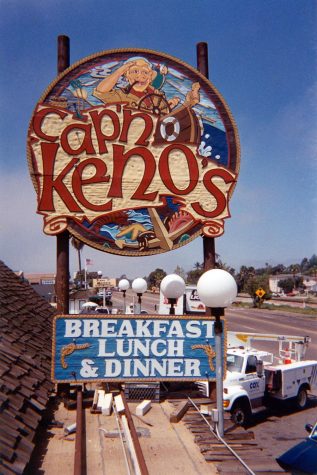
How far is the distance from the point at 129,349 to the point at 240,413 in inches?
205

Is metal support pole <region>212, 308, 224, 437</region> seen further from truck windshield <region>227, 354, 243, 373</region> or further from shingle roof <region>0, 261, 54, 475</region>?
truck windshield <region>227, 354, 243, 373</region>

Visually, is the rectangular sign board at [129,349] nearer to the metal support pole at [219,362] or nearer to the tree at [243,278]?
the metal support pole at [219,362]

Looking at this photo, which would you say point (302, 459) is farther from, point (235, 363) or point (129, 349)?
point (235, 363)

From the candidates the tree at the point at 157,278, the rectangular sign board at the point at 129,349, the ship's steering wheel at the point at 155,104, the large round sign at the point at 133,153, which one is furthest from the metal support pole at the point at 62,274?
the tree at the point at 157,278

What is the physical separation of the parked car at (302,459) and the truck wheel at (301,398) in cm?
675

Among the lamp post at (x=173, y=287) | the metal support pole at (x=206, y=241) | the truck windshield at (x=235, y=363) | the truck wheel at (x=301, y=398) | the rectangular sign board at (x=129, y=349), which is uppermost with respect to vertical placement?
the metal support pole at (x=206, y=241)

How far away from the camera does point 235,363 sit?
1238 centimetres

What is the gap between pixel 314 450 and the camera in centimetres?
718

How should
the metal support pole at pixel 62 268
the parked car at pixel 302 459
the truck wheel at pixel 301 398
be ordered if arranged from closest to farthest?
the parked car at pixel 302 459 < the metal support pole at pixel 62 268 < the truck wheel at pixel 301 398

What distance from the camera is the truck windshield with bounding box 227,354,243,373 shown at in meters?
12.2

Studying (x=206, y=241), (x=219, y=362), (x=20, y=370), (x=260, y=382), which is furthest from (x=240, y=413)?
→ (x=20, y=370)

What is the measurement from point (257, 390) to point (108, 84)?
886 cm

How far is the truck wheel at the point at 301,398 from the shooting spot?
45.7ft

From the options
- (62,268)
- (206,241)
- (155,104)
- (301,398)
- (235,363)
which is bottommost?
(301,398)
